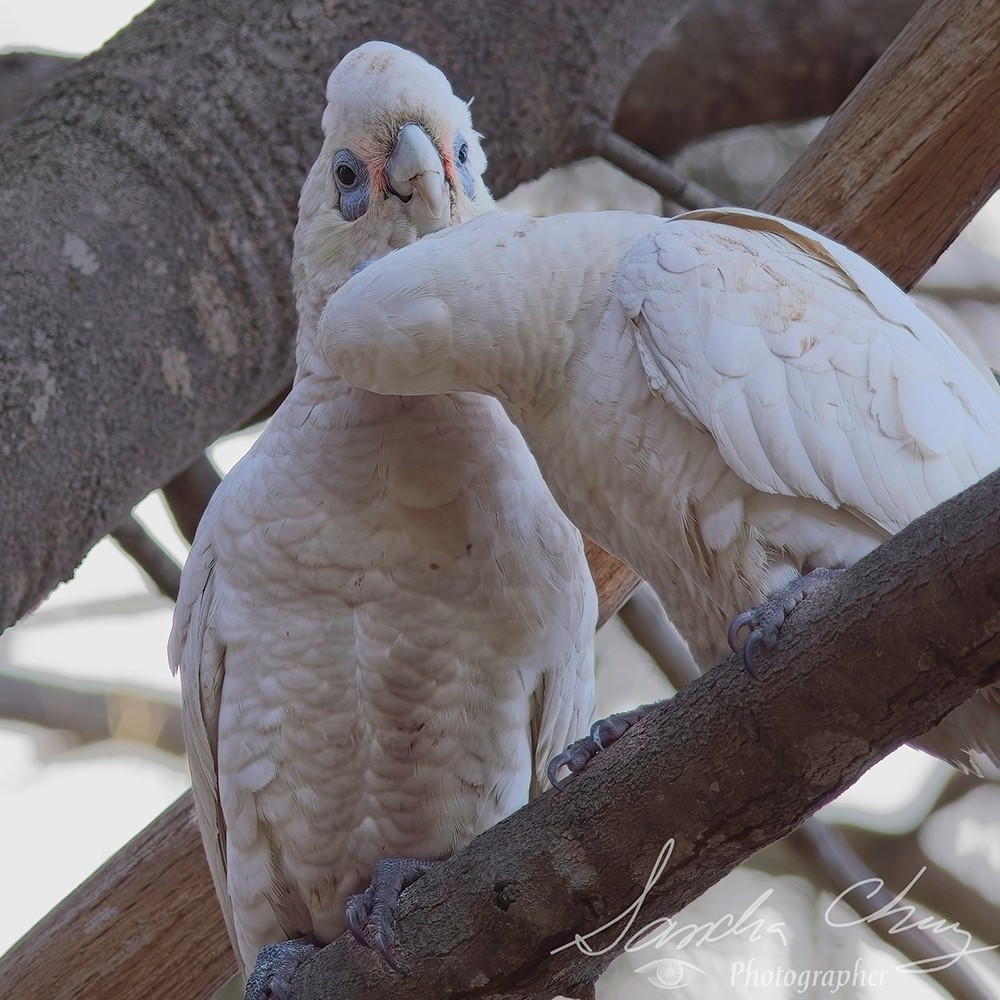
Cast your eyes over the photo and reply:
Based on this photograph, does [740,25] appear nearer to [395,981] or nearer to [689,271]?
[689,271]

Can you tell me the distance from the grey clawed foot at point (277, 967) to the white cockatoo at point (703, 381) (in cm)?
75

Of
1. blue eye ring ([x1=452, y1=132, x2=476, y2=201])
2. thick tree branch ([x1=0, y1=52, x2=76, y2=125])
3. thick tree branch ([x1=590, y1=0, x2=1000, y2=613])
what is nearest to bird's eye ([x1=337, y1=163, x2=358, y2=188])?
blue eye ring ([x1=452, y1=132, x2=476, y2=201])

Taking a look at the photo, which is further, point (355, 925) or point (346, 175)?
point (346, 175)

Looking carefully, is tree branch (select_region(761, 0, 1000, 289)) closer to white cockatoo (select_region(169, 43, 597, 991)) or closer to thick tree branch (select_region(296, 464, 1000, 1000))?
white cockatoo (select_region(169, 43, 597, 991))

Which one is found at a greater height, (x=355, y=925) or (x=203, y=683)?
(x=203, y=683)

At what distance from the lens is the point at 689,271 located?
163 cm

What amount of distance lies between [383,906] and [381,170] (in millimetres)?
1069

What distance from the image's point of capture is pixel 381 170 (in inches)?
80.6

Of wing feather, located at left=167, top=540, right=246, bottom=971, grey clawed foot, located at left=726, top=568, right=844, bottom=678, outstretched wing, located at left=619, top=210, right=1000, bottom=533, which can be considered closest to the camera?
grey clawed foot, located at left=726, top=568, right=844, bottom=678

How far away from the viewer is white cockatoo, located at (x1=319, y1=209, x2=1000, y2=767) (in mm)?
1514

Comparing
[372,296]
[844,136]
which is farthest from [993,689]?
[844,136]

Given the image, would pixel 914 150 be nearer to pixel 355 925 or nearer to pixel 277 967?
pixel 355 925

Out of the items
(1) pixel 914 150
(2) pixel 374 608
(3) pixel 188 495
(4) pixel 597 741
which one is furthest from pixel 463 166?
(3) pixel 188 495

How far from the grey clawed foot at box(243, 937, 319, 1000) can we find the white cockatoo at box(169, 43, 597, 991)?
0.06ft
